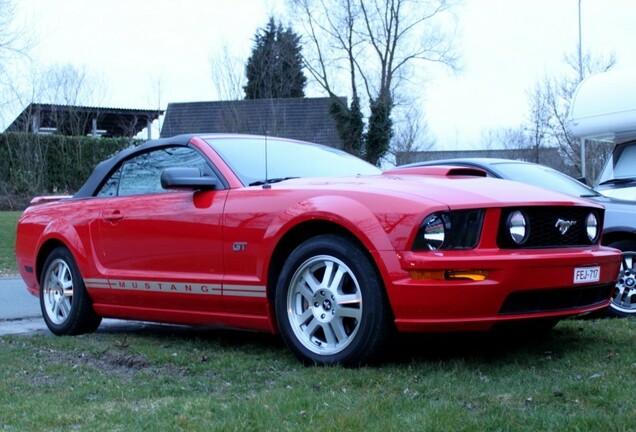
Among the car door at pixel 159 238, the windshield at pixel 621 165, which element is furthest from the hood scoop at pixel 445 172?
the windshield at pixel 621 165

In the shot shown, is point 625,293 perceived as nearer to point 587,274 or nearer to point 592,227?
point 592,227

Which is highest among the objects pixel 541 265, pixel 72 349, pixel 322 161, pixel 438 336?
pixel 322 161

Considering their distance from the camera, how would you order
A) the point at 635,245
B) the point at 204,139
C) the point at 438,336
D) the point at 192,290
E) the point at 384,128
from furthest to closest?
1. the point at 384,128
2. the point at 635,245
3. the point at 204,139
4. the point at 192,290
5. the point at 438,336

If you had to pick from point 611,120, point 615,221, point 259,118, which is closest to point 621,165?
point 611,120

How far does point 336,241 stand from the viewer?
491cm

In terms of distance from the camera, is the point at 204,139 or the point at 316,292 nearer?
the point at 316,292

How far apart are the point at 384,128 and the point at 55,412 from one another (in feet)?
104

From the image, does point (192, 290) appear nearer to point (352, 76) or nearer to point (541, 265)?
point (541, 265)

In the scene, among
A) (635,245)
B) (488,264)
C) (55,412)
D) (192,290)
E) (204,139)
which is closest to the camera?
(55,412)

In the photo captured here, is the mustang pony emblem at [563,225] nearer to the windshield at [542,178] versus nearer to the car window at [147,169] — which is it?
the car window at [147,169]

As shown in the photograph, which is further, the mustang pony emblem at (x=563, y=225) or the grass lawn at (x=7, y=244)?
the grass lawn at (x=7, y=244)

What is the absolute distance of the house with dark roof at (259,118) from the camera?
24.5m

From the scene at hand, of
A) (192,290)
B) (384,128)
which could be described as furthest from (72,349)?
(384,128)

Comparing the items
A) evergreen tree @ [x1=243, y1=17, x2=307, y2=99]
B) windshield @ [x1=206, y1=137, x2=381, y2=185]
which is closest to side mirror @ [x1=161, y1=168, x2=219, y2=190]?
windshield @ [x1=206, y1=137, x2=381, y2=185]
